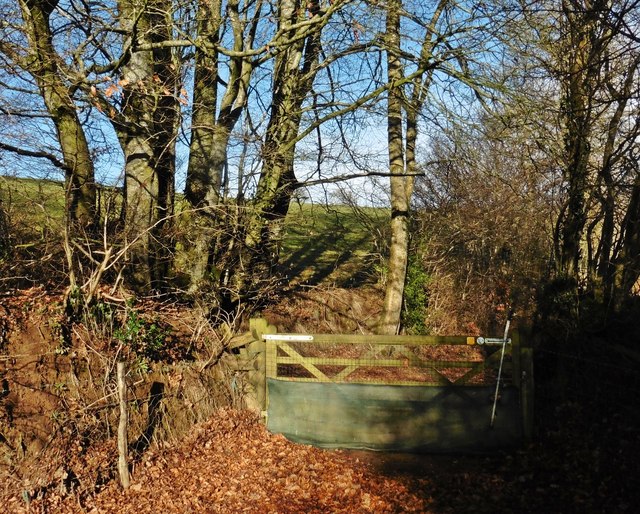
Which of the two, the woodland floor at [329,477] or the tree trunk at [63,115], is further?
the tree trunk at [63,115]

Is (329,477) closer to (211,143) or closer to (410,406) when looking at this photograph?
(410,406)

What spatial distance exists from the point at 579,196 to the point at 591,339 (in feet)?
8.45

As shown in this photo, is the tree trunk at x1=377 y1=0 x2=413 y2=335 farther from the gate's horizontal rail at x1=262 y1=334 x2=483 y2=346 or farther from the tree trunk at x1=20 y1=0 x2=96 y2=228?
the tree trunk at x1=20 y1=0 x2=96 y2=228

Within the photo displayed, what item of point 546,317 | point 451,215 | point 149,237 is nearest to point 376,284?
point 451,215

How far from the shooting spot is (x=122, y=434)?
752 cm

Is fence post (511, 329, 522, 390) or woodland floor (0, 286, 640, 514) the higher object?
fence post (511, 329, 522, 390)

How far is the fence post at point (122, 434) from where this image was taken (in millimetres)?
7445

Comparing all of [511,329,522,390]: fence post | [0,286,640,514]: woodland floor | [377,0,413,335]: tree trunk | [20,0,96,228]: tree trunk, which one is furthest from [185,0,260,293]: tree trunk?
[511,329,522,390]: fence post

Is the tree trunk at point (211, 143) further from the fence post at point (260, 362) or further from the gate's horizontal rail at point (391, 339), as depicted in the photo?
the gate's horizontal rail at point (391, 339)

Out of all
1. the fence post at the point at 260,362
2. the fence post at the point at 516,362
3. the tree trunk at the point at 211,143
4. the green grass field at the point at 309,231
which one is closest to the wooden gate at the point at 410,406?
the fence post at the point at 516,362

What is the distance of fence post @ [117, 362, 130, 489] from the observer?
24.4 ft

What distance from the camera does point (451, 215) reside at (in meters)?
16.2

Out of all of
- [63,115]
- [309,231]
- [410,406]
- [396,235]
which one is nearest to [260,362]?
[410,406]

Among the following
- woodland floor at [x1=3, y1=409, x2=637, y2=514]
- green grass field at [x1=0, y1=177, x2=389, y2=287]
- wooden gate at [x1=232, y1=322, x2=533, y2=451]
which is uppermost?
green grass field at [x1=0, y1=177, x2=389, y2=287]
